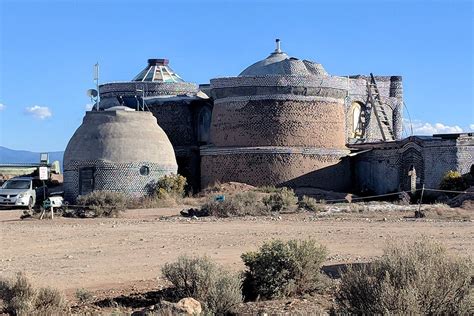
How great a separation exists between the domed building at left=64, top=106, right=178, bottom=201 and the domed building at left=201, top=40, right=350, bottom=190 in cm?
349

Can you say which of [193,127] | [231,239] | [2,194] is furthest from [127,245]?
[193,127]

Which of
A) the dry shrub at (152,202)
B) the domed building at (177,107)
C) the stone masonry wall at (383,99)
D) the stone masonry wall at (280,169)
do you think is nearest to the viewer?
the dry shrub at (152,202)

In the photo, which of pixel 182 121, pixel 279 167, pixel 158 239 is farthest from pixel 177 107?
pixel 158 239

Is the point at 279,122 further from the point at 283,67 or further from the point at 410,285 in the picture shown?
the point at 410,285

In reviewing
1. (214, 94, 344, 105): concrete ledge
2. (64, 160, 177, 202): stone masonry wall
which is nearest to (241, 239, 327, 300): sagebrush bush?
(64, 160, 177, 202): stone masonry wall

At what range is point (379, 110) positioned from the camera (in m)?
46.4

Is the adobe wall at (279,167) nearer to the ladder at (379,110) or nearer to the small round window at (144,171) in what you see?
the small round window at (144,171)

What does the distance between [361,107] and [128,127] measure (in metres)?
16.4

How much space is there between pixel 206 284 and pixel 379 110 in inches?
1482

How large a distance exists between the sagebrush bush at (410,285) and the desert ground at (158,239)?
4285 mm

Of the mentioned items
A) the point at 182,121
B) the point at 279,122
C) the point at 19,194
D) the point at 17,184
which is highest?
the point at 182,121

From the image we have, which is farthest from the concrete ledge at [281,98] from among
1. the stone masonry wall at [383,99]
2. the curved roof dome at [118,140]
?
the stone masonry wall at [383,99]

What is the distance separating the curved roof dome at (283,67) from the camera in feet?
126

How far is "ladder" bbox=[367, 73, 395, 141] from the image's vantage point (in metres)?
45.1
